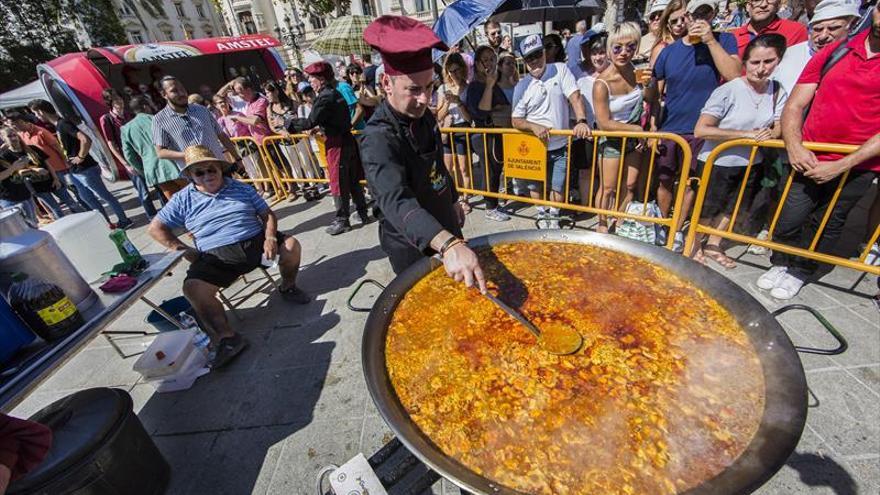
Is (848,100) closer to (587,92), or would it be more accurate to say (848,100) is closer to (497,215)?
(587,92)

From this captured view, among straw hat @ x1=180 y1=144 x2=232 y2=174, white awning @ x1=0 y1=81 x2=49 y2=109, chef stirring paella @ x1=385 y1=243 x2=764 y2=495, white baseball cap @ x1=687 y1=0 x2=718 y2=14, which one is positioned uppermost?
white awning @ x1=0 y1=81 x2=49 y2=109

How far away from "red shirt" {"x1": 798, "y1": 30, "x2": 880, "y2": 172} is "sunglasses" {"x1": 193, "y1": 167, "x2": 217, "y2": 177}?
18.0 feet

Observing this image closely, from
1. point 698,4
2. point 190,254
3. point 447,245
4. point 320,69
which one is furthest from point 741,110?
point 190,254

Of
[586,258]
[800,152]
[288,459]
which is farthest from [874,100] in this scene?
[288,459]

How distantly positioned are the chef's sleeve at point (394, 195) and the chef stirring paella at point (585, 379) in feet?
1.80

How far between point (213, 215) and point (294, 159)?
4091 mm

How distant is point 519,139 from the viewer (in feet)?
16.1

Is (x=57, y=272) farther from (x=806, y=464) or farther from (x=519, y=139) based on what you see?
(x=806, y=464)

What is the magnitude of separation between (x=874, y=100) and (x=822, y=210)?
37.2 inches

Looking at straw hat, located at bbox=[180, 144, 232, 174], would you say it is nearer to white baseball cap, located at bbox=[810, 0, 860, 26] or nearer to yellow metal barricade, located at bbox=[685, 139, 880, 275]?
yellow metal barricade, located at bbox=[685, 139, 880, 275]

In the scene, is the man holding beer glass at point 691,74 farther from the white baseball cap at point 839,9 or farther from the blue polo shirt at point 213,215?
the blue polo shirt at point 213,215

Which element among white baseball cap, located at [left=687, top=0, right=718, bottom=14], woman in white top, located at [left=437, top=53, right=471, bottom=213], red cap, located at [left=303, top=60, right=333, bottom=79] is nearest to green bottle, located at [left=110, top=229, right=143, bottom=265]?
red cap, located at [left=303, top=60, right=333, bottom=79]

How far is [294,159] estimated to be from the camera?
7492mm

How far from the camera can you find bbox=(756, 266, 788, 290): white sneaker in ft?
11.7
